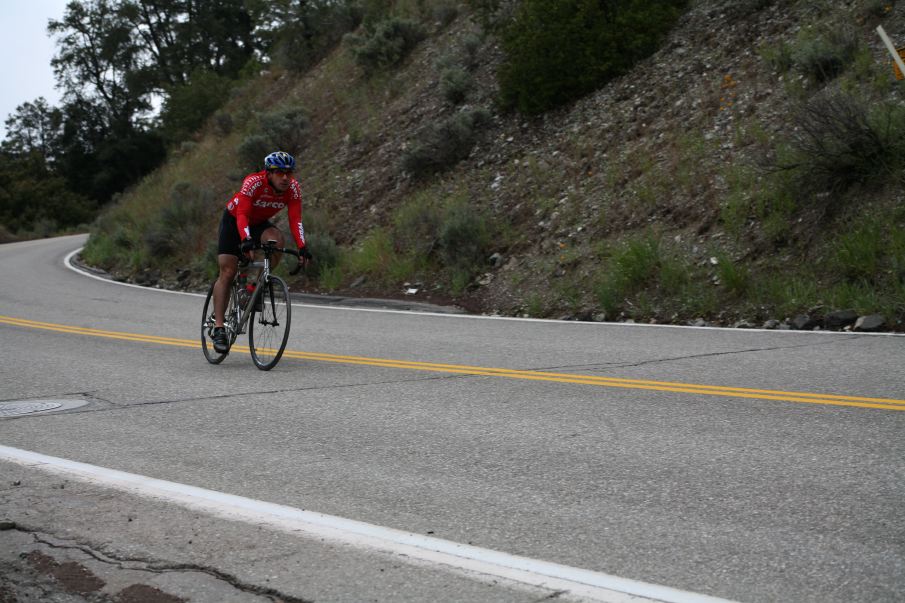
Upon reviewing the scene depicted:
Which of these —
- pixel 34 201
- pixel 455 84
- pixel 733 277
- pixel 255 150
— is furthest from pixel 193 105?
pixel 733 277

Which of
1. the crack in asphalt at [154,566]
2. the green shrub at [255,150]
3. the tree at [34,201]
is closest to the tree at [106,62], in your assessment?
the tree at [34,201]

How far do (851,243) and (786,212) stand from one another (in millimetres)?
1527

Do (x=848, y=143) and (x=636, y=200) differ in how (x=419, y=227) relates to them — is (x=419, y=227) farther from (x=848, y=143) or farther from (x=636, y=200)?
(x=848, y=143)

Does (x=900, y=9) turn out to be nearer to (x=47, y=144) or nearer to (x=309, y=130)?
(x=309, y=130)

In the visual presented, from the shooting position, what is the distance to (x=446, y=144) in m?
20.6

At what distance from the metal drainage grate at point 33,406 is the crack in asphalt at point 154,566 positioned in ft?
10.8

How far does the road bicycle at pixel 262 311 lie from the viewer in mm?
9430

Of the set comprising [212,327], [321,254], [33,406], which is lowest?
[33,406]

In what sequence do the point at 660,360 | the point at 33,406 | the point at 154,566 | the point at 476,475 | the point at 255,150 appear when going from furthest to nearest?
1. the point at 255,150
2. the point at 660,360
3. the point at 33,406
4. the point at 476,475
5. the point at 154,566

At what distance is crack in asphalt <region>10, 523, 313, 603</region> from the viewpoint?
377 cm

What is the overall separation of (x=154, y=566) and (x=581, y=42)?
17161 mm

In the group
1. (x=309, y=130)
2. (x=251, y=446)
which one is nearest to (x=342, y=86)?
(x=309, y=130)

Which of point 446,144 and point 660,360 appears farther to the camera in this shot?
point 446,144

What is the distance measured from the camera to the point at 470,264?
16.7 metres
